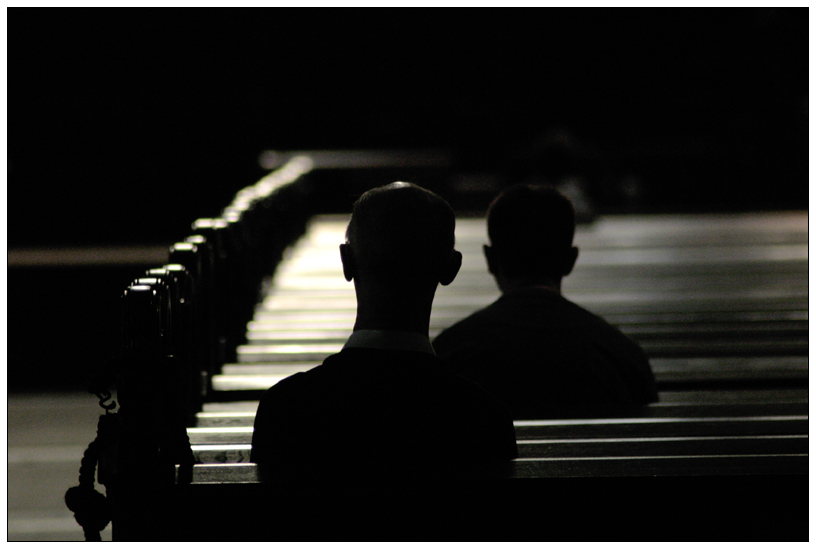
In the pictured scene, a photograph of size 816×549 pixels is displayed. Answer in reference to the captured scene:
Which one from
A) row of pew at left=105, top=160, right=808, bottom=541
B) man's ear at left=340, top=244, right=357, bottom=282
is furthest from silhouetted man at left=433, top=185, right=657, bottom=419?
man's ear at left=340, top=244, right=357, bottom=282

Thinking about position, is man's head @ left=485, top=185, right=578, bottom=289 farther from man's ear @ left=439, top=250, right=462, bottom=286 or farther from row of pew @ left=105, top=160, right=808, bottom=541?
man's ear @ left=439, top=250, right=462, bottom=286

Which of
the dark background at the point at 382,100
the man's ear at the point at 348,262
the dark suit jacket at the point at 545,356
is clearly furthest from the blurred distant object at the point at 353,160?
the man's ear at the point at 348,262

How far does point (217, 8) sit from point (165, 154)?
2.34 m

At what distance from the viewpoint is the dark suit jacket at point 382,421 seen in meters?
1.65

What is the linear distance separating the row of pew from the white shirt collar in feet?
0.72

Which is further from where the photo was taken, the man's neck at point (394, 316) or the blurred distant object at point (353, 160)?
the blurred distant object at point (353, 160)

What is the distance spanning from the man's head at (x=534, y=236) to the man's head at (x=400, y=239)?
2.92 ft

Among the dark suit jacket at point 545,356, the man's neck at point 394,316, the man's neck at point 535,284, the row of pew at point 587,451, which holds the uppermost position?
the man's neck at point 394,316

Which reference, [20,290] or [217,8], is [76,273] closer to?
[20,290]

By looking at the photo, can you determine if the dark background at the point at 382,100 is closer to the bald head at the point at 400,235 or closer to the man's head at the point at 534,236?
the man's head at the point at 534,236

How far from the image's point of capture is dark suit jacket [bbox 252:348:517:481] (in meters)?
1.65

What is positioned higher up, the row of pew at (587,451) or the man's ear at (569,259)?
the man's ear at (569,259)

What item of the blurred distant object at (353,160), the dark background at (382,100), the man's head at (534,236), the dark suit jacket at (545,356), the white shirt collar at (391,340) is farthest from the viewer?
the dark background at (382,100)

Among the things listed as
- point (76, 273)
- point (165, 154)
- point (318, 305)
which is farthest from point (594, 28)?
point (318, 305)
